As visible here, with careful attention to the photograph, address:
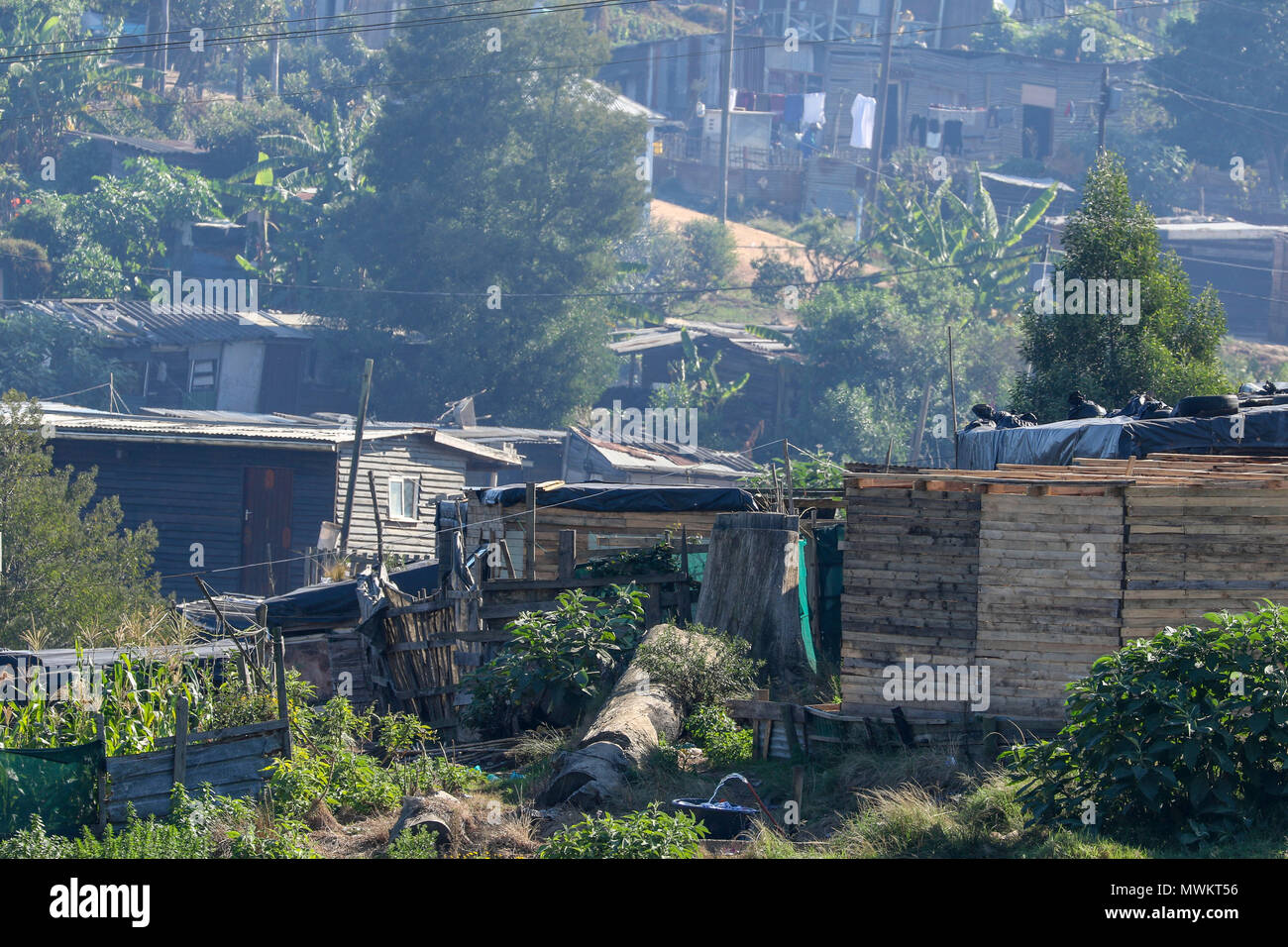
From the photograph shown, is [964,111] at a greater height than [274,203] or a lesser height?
greater

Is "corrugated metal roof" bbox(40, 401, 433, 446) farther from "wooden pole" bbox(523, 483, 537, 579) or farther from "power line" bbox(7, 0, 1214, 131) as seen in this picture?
"power line" bbox(7, 0, 1214, 131)

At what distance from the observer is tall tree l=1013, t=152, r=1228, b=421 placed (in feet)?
74.8

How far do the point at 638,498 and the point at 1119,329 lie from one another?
9245 mm

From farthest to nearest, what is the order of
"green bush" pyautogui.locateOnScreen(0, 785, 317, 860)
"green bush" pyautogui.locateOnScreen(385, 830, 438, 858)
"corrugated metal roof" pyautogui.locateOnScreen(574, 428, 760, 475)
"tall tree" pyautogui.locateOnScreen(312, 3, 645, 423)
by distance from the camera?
"tall tree" pyautogui.locateOnScreen(312, 3, 645, 423), "corrugated metal roof" pyautogui.locateOnScreen(574, 428, 760, 475), "green bush" pyautogui.locateOnScreen(0, 785, 317, 860), "green bush" pyautogui.locateOnScreen(385, 830, 438, 858)

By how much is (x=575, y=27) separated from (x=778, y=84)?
1845cm

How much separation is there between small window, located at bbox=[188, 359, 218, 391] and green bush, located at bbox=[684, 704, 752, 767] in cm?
3431

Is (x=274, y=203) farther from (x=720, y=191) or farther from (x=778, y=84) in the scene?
(x=778, y=84)

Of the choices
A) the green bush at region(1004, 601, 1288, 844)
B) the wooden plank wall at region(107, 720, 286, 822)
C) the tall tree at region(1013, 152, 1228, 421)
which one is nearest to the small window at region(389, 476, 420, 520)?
the tall tree at region(1013, 152, 1228, 421)

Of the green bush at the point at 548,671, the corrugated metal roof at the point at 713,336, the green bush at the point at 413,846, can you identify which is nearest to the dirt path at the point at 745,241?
the corrugated metal roof at the point at 713,336

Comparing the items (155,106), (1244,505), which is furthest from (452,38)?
(1244,505)

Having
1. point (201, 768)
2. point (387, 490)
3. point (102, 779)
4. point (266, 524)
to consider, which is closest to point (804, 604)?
point (201, 768)

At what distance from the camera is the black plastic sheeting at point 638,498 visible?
1884 centimetres

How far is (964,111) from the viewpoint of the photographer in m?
63.2

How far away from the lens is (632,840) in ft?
30.6
